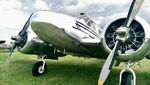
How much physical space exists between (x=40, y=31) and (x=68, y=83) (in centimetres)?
297

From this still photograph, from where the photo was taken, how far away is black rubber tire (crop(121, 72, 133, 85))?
11906 mm

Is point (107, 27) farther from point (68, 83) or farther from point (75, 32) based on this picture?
point (68, 83)

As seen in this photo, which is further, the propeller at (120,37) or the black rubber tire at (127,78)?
the black rubber tire at (127,78)

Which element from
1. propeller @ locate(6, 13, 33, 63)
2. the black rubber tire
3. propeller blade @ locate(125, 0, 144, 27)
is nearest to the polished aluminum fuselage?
propeller blade @ locate(125, 0, 144, 27)

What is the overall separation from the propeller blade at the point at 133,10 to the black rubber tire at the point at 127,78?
2.09m

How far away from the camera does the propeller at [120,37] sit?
11.0 metres

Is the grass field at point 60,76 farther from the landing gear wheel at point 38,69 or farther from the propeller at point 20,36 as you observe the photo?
the propeller at point 20,36

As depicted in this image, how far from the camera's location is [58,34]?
12.8 metres

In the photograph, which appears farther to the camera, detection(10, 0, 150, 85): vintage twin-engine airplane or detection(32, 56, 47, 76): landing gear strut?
detection(32, 56, 47, 76): landing gear strut

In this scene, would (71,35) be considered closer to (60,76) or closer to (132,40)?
(132,40)

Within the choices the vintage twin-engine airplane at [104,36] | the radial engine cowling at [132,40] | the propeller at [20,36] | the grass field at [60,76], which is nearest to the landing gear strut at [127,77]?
the vintage twin-engine airplane at [104,36]

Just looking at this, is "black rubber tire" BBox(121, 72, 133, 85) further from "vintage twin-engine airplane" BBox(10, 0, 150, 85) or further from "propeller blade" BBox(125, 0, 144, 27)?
"propeller blade" BBox(125, 0, 144, 27)

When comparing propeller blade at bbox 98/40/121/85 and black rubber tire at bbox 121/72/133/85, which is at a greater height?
propeller blade at bbox 98/40/121/85

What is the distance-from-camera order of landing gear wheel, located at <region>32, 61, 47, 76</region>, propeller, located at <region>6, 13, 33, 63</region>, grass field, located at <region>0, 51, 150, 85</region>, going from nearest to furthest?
1. grass field, located at <region>0, 51, 150, 85</region>
2. landing gear wheel, located at <region>32, 61, 47, 76</region>
3. propeller, located at <region>6, 13, 33, 63</region>
